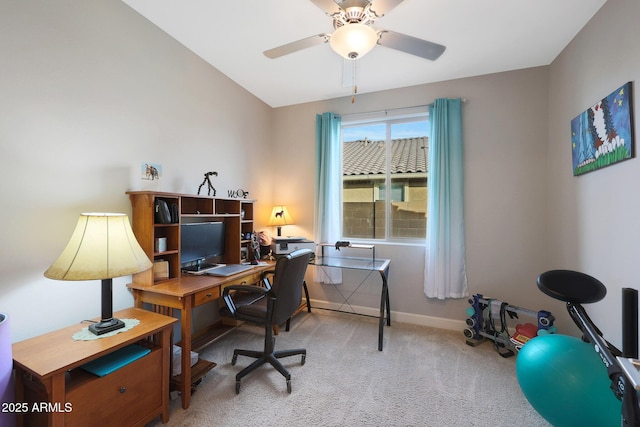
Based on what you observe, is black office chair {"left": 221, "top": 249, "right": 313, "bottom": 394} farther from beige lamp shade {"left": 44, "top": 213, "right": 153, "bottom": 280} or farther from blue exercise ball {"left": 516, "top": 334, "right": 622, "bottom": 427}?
blue exercise ball {"left": 516, "top": 334, "right": 622, "bottom": 427}

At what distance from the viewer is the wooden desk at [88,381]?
112 cm

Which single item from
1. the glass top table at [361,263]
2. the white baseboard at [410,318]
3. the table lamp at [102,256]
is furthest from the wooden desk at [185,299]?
the white baseboard at [410,318]

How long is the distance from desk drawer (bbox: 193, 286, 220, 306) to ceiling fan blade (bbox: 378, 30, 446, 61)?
6.85 ft

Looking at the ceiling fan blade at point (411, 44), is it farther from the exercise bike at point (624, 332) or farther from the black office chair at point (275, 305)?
the black office chair at point (275, 305)

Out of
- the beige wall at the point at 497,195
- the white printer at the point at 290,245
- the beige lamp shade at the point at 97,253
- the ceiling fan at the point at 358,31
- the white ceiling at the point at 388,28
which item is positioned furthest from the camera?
the white printer at the point at 290,245

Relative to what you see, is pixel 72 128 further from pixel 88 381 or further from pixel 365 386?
pixel 365 386

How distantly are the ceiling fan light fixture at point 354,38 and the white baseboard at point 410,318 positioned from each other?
2.73 m

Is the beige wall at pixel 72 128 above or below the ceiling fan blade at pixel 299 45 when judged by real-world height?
below

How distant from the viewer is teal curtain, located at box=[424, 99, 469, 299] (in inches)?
110

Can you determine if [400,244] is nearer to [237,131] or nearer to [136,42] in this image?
[237,131]

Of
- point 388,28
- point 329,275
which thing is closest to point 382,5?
point 388,28

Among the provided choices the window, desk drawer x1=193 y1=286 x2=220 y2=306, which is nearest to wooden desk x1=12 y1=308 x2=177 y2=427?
desk drawer x1=193 y1=286 x2=220 y2=306

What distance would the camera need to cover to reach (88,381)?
1239mm

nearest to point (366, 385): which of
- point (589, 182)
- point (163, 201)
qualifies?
point (163, 201)
